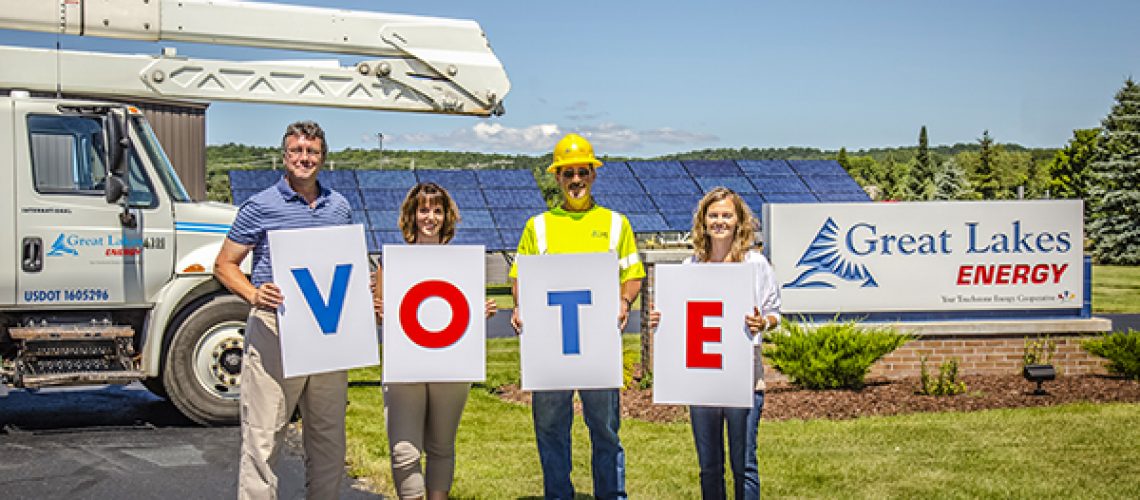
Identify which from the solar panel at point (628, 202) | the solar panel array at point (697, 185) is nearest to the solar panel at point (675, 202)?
the solar panel array at point (697, 185)

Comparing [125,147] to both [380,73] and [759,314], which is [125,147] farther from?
[759,314]

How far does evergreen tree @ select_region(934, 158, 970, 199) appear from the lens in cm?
7638

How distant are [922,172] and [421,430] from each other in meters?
87.3

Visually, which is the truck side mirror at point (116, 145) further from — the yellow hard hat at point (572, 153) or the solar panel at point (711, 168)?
the solar panel at point (711, 168)

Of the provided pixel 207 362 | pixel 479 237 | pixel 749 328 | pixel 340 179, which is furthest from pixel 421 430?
pixel 340 179

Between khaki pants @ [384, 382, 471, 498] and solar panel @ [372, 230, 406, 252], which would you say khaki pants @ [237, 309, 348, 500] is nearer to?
khaki pants @ [384, 382, 471, 498]

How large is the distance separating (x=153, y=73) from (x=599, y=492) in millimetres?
7118

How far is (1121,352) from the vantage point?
37.7 feet

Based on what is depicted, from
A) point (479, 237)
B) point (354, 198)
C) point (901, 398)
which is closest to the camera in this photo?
point (901, 398)

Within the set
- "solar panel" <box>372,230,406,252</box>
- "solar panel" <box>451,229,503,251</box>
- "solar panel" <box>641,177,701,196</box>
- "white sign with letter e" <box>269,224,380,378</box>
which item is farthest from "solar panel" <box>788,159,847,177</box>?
"white sign with letter e" <box>269,224,380,378</box>

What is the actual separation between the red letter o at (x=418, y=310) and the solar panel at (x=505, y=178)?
70.1 ft

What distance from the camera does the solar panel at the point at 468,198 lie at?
1022 inches

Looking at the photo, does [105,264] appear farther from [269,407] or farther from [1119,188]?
[1119,188]

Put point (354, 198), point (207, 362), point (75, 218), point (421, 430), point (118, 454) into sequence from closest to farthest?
1. point (421, 430)
2. point (118, 454)
3. point (75, 218)
4. point (207, 362)
5. point (354, 198)
